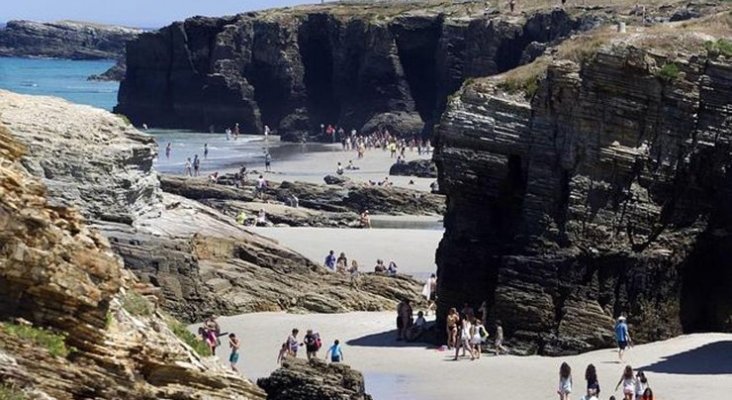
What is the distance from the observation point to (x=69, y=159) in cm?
3219

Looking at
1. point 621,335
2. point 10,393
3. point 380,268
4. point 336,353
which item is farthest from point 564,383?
point 380,268

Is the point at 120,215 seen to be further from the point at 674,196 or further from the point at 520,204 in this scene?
the point at 674,196

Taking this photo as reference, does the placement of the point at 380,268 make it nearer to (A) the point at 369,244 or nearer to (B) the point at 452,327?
(A) the point at 369,244

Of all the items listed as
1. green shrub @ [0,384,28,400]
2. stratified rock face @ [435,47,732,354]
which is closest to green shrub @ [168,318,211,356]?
green shrub @ [0,384,28,400]

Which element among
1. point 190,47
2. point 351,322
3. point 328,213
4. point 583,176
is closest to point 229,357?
point 351,322

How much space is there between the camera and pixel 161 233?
3469 centimetres

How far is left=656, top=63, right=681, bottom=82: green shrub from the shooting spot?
30.4 metres

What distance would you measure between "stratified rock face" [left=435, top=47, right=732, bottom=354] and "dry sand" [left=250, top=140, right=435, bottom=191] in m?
33.5

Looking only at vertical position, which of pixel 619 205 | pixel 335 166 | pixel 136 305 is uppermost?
pixel 136 305

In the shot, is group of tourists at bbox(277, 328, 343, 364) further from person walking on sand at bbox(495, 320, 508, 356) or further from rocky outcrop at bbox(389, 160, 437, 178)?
rocky outcrop at bbox(389, 160, 437, 178)

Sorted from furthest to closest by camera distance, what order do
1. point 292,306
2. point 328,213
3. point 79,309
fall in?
1. point 328,213
2. point 292,306
3. point 79,309

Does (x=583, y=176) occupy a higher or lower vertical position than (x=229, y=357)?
higher

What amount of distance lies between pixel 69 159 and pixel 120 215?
1939 millimetres

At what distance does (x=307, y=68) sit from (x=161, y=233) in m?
67.7
